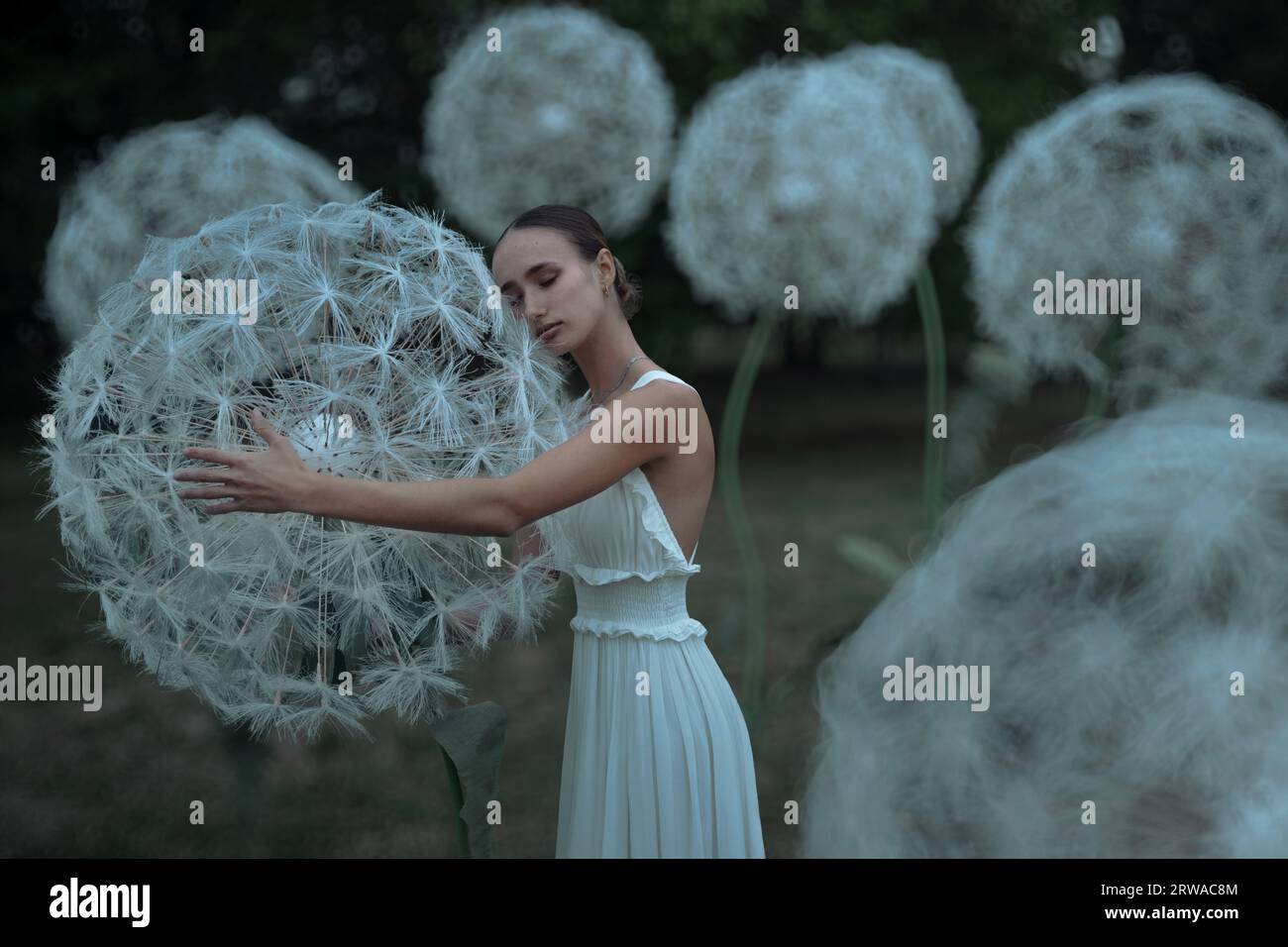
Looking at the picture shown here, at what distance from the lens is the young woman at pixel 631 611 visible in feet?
9.18

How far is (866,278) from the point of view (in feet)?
18.7

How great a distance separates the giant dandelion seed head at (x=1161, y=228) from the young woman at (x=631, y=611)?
2519 millimetres

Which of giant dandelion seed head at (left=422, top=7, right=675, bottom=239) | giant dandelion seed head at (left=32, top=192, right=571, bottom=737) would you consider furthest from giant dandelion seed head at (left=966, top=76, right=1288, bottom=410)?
giant dandelion seed head at (left=32, top=192, right=571, bottom=737)

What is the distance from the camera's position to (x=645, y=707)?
9.36 ft

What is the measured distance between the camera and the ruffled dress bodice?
2.83m

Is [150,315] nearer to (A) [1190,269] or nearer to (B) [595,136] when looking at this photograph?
(A) [1190,269]

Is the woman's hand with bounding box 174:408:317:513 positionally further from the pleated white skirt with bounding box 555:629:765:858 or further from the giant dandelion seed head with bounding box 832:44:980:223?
the giant dandelion seed head with bounding box 832:44:980:223

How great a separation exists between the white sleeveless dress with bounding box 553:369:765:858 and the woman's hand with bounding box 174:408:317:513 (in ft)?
2.52

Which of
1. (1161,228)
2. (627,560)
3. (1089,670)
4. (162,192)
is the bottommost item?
(1089,670)

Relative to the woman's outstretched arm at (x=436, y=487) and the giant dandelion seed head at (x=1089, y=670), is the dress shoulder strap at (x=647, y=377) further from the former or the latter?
the giant dandelion seed head at (x=1089, y=670)

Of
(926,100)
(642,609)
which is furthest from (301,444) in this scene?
(926,100)

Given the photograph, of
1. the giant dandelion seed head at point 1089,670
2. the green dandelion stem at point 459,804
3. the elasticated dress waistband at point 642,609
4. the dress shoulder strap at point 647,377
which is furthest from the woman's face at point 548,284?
the giant dandelion seed head at point 1089,670

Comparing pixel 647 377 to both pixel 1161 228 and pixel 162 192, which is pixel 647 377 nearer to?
pixel 162 192

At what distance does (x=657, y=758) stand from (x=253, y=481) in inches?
46.8
